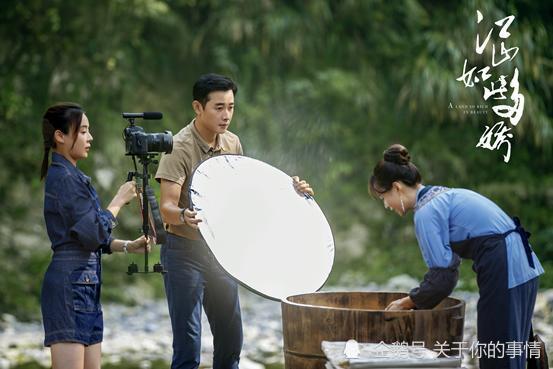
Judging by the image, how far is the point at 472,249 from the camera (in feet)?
10.8

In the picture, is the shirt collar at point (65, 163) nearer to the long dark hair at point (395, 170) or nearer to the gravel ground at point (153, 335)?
the long dark hair at point (395, 170)

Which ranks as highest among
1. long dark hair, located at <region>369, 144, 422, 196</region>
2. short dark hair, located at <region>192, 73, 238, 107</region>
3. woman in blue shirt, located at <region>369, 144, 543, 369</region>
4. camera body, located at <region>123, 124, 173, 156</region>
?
short dark hair, located at <region>192, 73, 238, 107</region>

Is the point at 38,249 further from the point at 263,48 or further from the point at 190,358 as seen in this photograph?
the point at 190,358

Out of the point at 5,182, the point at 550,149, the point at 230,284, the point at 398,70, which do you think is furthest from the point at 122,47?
the point at 230,284

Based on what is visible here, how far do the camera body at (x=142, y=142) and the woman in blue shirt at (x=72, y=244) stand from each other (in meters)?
0.16

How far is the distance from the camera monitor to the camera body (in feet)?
0.89

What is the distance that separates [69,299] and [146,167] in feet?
1.79

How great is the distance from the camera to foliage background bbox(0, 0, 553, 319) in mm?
9648

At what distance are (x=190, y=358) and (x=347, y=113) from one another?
7.59 m

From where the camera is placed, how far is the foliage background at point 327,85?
9648mm

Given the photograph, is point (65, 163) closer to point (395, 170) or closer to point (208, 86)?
point (208, 86)

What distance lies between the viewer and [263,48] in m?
10.7

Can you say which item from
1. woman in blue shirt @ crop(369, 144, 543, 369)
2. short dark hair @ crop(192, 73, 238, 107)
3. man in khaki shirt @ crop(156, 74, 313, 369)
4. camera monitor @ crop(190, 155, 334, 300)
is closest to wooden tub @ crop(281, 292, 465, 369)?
woman in blue shirt @ crop(369, 144, 543, 369)

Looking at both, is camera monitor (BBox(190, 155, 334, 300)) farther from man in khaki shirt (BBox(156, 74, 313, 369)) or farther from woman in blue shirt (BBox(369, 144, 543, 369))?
woman in blue shirt (BBox(369, 144, 543, 369))
